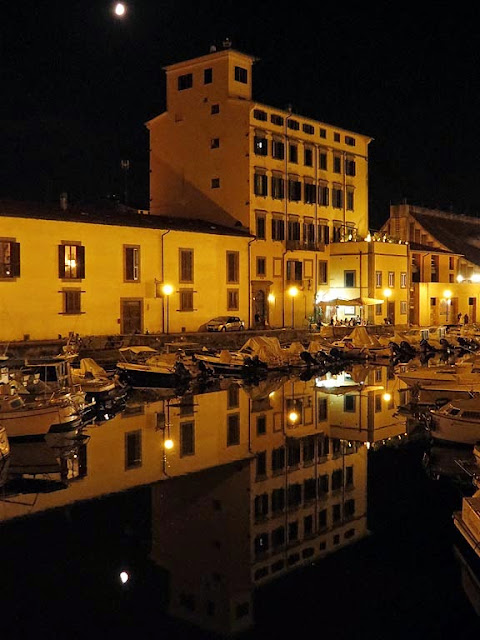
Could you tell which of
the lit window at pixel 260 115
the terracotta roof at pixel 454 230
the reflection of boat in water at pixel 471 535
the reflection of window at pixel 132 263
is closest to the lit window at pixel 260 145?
the lit window at pixel 260 115

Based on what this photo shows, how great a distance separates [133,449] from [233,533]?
6.78 meters

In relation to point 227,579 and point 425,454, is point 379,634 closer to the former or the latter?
point 227,579

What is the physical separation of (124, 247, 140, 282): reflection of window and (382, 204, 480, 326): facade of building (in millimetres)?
23407

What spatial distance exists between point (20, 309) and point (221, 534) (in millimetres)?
23232

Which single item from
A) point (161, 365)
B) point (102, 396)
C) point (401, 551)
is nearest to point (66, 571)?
point (401, 551)

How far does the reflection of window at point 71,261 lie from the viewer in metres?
36.5

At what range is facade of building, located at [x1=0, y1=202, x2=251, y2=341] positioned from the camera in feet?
116

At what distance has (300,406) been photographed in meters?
28.1

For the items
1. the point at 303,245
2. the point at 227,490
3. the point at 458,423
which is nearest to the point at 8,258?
the point at 227,490

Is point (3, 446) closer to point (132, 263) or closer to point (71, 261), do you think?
point (71, 261)

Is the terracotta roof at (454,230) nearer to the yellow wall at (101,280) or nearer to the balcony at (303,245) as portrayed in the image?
the balcony at (303,245)

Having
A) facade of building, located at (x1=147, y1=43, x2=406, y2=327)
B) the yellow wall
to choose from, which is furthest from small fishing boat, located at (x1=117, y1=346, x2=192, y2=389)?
facade of building, located at (x1=147, y1=43, x2=406, y2=327)

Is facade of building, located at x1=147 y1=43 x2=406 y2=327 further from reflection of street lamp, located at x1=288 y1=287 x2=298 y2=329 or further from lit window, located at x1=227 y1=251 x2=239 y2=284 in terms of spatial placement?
lit window, located at x1=227 y1=251 x2=239 y2=284

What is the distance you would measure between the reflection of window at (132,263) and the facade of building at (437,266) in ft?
76.8
